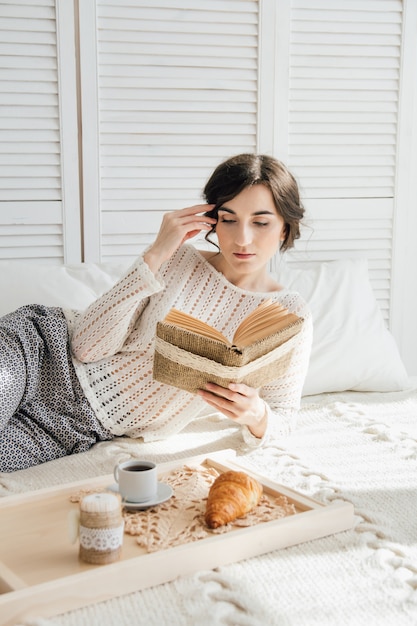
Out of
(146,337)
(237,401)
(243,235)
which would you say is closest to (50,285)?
(146,337)

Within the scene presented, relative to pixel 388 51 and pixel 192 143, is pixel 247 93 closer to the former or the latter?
pixel 192 143

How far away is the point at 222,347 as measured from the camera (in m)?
1.47

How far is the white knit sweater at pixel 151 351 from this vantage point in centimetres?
188

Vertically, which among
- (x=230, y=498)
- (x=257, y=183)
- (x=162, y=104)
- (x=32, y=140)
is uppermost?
(x=162, y=104)

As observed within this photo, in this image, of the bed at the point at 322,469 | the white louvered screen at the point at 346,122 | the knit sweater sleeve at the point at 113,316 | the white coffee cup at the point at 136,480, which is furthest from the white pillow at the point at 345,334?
the white coffee cup at the point at 136,480

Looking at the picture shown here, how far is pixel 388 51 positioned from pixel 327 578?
2141 millimetres

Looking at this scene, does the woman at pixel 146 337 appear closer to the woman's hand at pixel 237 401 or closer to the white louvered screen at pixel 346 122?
the woman's hand at pixel 237 401

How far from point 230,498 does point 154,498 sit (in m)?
0.14

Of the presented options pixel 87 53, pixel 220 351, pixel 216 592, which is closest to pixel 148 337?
pixel 220 351

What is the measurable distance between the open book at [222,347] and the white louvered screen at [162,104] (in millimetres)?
1163

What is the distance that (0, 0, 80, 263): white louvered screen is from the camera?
2471 mm

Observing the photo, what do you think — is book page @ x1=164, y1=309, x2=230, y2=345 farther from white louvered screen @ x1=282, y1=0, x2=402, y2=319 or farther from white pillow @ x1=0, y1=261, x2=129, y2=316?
white louvered screen @ x1=282, y1=0, x2=402, y2=319

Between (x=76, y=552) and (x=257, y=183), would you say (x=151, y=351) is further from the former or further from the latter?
(x=76, y=552)

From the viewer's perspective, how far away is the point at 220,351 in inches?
58.1
